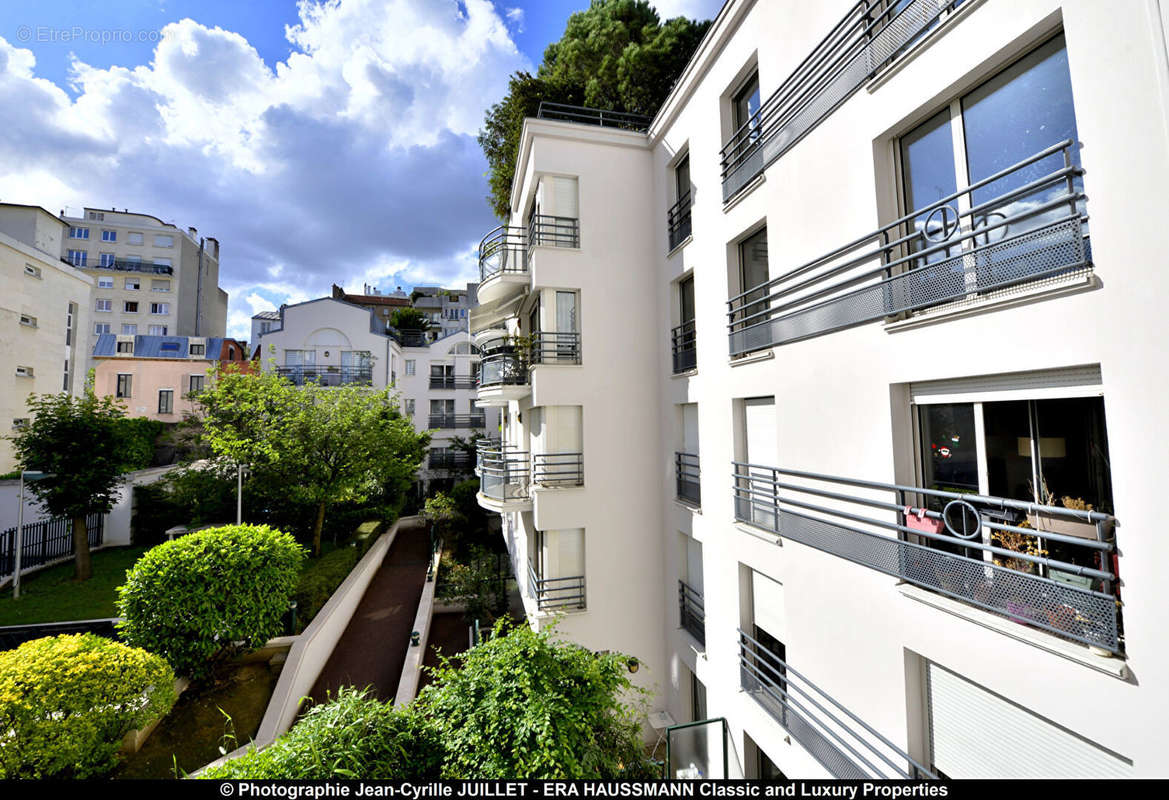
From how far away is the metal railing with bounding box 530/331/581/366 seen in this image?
1102 centimetres

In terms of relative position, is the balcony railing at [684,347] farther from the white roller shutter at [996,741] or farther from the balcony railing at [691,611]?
the white roller shutter at [996,741]

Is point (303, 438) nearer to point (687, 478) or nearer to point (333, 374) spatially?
point (333, 374)

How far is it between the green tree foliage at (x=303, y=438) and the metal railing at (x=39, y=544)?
16.9 ft

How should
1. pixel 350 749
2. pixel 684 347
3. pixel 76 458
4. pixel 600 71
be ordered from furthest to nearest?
Result: 1. pixel 600 71
2. pixel 76 458
3. pixel 684 347
4. pixel 350 749

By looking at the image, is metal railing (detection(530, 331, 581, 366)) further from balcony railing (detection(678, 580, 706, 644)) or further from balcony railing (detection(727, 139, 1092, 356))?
balcony railing (detection(678, 580, 706, 644))

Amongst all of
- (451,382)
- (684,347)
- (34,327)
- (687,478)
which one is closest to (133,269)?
(34,327)

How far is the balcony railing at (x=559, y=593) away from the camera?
10398 millimetres

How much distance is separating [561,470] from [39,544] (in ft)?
63.7

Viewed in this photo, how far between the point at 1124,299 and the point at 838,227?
10.1 ft

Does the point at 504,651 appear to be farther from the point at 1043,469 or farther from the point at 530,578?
the point at 1043,469

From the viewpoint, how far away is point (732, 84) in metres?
8.52

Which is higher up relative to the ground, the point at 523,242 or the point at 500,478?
the point at 523,242

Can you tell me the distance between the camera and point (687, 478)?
10.4 m

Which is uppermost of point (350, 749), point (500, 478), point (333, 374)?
point (333, 374)
